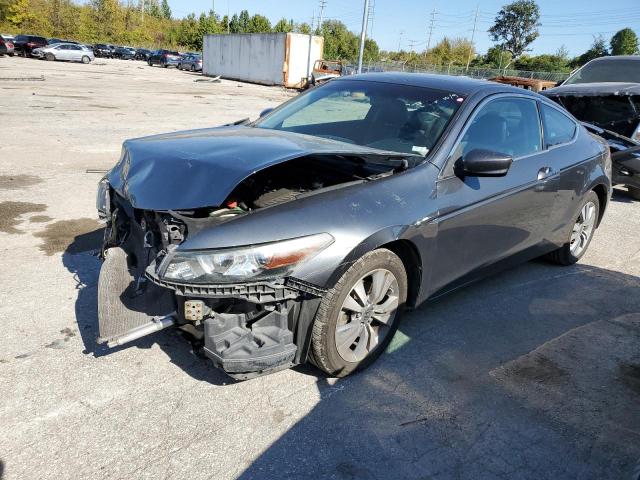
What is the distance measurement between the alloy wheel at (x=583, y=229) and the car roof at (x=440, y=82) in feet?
4.62

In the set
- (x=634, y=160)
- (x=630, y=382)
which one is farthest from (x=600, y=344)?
(x=634, y=160)

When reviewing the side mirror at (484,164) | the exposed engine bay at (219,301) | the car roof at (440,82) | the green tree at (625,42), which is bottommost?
the exposed engine bay at (219,301)

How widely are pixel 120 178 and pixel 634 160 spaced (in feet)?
22.8

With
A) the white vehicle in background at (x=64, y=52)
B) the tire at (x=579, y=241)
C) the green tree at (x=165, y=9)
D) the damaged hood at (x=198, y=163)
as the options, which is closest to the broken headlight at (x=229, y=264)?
the damaged hood at (x=198, y=163)

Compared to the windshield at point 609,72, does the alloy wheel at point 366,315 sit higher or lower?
lower

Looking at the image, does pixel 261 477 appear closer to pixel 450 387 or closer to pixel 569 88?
pixel 450 387

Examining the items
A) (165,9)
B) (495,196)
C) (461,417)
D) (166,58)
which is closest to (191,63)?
(166,58)

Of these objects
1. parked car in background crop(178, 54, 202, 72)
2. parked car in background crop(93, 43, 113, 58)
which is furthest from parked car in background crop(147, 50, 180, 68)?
parked car in background crop(93, 43, 113, 58)

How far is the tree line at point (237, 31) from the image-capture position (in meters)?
62.8

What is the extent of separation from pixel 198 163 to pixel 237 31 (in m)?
90.3

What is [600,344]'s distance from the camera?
375cm

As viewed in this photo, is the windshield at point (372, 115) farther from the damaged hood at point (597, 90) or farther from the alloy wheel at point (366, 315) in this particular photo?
the damaged hood at point (597, 90)

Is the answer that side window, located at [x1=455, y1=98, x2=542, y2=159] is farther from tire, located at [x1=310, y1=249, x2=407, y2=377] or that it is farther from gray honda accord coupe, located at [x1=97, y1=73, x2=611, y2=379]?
tire, located at [x1=310, y1=249, x2=407, y2=377]

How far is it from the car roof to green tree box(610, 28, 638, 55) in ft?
214
